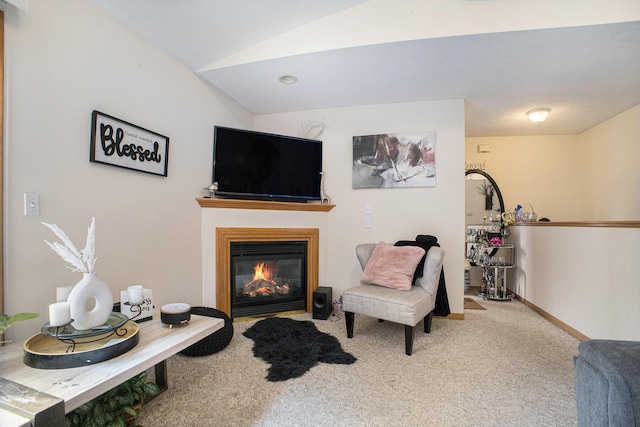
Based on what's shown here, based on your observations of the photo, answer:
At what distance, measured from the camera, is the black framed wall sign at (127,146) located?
1.90m

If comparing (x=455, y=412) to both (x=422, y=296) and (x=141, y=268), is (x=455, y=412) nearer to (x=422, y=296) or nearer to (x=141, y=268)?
(x=422, y=296)

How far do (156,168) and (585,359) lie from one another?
2661 millimetres

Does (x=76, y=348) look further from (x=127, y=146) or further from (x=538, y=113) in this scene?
(x=538, y=113)

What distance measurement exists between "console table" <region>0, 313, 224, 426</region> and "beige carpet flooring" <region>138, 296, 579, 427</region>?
1.43 ft

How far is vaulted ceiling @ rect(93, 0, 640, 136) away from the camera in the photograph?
2.04 m

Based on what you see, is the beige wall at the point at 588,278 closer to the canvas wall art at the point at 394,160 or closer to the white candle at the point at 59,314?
the canvas wall art at the point at 394,160

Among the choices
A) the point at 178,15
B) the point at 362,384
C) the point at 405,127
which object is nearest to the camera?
the point at 362,384

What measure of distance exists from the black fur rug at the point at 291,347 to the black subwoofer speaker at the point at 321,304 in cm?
18

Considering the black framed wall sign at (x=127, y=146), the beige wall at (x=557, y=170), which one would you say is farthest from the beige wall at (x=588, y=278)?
the black framed wall sign at (x=127, y=146)

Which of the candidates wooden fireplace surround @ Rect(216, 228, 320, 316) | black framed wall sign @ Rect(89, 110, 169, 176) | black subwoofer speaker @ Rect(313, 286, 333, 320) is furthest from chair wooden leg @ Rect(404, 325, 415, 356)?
black framed wall sign @ Rect(89, 110, 169, 176)

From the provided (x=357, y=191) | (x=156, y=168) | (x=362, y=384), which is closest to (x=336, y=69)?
(x=357, y=191)

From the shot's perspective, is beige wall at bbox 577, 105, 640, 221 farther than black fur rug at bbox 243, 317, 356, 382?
Yes

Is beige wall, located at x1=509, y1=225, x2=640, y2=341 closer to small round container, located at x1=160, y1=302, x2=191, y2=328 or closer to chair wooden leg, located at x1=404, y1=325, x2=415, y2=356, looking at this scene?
chair wooden leg, located at x1=404, y1=325, x2=415, y2=356

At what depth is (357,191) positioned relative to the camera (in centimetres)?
343
